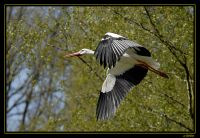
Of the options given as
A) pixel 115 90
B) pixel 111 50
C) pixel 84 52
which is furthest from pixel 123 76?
pixel 111 50

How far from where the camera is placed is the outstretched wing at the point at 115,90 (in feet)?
26.6

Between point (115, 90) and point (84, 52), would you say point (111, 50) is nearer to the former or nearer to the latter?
point (115, 90)

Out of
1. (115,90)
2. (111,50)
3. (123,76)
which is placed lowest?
(115,90)

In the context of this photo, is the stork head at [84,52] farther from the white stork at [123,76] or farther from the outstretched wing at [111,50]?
the outstretched wing at [111,50]

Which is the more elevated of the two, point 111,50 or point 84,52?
point 84,52

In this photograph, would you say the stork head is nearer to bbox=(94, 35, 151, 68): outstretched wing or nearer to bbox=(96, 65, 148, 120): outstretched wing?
bbox=(96, 65, 148, 120): outstretched wing

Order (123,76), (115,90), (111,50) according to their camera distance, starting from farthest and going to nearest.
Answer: (123,76) < (115,90) < (111,50)

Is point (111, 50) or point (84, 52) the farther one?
point (84, 52)

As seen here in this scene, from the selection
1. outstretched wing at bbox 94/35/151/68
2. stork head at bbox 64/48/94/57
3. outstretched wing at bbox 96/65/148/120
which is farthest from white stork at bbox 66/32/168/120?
stork head at bbox 64/48/94/57

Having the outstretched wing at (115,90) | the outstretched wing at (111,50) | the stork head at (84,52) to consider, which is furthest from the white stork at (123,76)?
the stork head at (84,52)

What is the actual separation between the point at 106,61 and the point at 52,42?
14.6 feet

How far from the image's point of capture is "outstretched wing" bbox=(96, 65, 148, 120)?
319 inches

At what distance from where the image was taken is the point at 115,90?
8.34 meters

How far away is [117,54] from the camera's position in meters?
7.25
